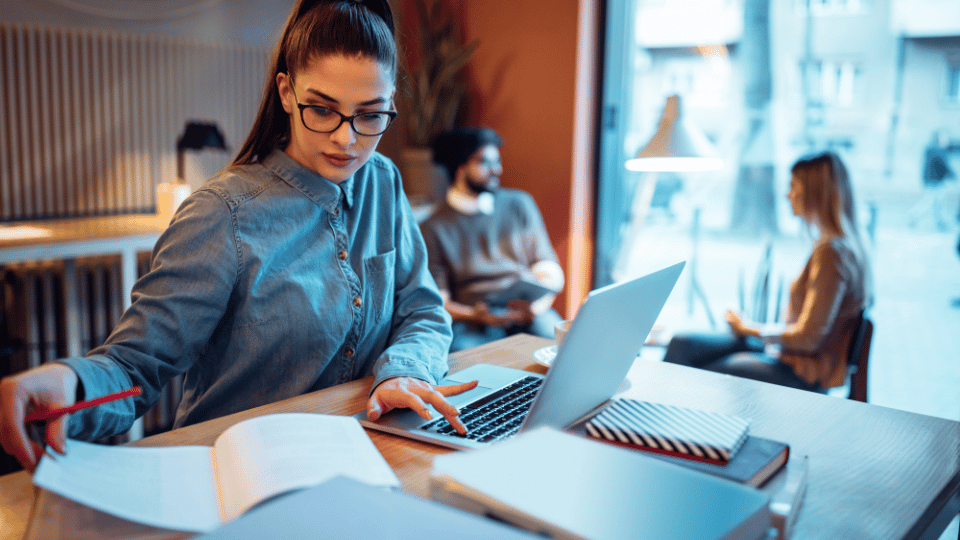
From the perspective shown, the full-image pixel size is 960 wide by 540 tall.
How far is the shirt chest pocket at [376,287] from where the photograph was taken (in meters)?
1.29

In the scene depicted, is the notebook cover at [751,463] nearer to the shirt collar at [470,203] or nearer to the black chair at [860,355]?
the black chair at [860,355]

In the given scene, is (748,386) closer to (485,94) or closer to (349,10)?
(349,10)

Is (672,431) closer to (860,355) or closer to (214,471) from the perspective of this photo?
(214,471)

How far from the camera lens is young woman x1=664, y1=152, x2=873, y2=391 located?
93.3 inches

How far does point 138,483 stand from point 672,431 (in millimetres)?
572

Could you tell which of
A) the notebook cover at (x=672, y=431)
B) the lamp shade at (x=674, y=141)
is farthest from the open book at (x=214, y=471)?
the lamp shade at (x=674, y=141)

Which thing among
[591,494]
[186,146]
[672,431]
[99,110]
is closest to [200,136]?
[186,146]

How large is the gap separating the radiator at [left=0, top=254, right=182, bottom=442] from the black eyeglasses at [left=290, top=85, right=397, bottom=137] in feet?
6.57

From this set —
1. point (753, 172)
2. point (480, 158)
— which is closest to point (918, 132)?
point (753, 172)

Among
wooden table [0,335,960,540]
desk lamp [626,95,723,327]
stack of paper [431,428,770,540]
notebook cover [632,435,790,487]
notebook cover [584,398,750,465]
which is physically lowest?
wooden table [0,335,960,540]

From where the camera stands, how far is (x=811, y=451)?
941mm

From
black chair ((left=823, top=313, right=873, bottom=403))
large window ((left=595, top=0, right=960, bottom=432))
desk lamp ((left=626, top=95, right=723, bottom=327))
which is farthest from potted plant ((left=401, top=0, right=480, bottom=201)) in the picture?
black chair ((left=823, top=313, right=873, bottom=403))

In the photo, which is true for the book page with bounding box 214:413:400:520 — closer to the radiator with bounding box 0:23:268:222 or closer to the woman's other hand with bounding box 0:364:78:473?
the woman's other hand with bounding box 0:364:78:473

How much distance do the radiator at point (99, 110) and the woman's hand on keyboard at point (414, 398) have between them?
2.67m
